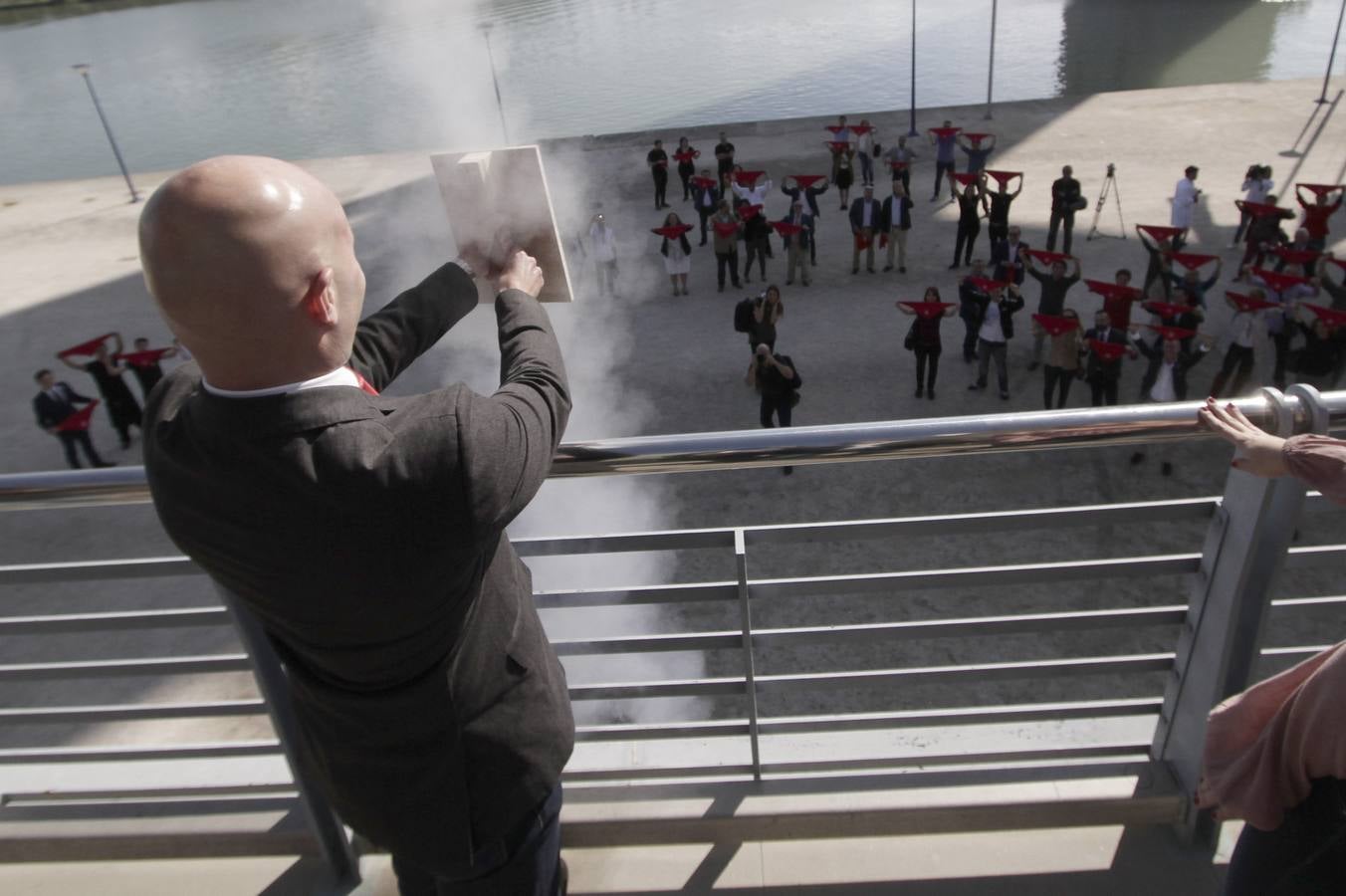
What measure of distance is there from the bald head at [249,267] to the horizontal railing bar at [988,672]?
1361mm

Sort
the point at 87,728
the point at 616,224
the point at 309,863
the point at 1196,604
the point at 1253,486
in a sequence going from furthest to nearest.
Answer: the point at 616,224, the point at 87,728, the point at 309,863, the point at 1196,604, the point at 1253,486

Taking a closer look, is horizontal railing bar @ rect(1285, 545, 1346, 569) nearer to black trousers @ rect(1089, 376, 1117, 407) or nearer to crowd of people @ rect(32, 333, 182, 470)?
black trousers @ rect(1089, 376, 1117, 407)

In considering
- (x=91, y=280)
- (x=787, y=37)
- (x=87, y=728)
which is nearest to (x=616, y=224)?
(x=91, y=280)

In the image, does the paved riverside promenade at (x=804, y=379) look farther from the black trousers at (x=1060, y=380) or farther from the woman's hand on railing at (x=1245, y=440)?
the woman's hand on railing at (x=1245, y=440)

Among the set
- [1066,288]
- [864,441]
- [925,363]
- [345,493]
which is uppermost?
[345,493]

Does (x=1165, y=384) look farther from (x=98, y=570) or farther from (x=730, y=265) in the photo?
(x=98, y=570)

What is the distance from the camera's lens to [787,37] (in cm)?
3750

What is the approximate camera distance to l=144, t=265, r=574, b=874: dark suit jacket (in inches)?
44.5

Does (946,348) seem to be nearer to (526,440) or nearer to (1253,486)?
(1253,486)

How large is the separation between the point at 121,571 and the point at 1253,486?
2387mm

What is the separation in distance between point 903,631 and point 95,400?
35.5 ft

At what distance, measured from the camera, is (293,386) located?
115 centimetres

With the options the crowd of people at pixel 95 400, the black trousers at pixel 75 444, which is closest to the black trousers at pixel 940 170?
the crowd of people at pixel 95 400

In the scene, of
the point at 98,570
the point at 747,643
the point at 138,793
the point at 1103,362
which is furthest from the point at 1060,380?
the point at 98,570
